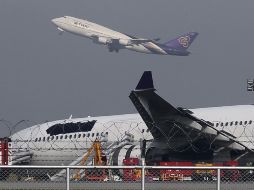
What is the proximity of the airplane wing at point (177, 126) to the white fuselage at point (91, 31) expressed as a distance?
390ft

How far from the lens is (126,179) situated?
34594mm

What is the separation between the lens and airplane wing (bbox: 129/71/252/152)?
5238cm

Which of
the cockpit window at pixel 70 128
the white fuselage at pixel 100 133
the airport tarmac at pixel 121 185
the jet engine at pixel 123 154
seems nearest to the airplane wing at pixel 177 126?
the jet engine at pixel 123 154

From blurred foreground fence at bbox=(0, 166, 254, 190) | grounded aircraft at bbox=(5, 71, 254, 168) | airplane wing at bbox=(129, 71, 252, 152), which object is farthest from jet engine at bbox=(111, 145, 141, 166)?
blurred foreground fence at bbox=(0, 166, 254, 190)

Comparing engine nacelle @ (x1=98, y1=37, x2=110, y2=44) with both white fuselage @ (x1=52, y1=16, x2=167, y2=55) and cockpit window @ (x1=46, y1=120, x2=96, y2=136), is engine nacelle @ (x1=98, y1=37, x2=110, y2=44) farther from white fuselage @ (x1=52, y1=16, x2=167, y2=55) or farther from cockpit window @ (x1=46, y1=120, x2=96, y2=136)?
cockpit window @ (x1=46, y1=120, x2=96, y2=136)

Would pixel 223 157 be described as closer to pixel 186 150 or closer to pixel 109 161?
pixel 186 150

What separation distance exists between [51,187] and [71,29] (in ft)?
474

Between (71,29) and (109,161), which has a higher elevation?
(71,29)

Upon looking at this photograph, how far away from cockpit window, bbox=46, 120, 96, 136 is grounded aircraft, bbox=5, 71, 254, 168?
952mm

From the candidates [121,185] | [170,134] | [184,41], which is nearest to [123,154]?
[170,134]

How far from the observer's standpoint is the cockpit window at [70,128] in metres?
63.1

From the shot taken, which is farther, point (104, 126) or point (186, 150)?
point (104, 126)

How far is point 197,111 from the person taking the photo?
5941 cm

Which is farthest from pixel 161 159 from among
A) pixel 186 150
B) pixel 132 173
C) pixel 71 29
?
pixel 71 29
